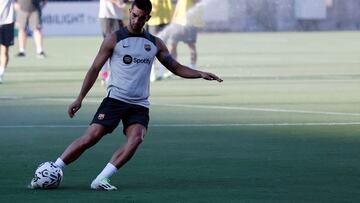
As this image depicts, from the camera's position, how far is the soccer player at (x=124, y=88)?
1134 centimetres

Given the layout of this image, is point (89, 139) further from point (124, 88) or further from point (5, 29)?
point (5, 29)

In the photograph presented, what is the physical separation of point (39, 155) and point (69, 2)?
3885 cm

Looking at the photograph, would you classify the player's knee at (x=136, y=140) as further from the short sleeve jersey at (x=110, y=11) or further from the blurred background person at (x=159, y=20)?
the blurred background person at (x=159, y=20)

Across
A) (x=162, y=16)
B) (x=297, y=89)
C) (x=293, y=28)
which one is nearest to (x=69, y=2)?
(x=293, y=28)

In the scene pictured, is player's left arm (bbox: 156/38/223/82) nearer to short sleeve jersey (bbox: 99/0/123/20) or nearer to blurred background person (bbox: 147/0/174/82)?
short sleeve jersey (bbox: 99/0/123/20)

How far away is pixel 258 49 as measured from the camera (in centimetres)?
3741

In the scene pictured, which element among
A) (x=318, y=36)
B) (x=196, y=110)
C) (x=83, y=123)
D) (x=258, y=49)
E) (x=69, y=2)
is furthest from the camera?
(x=69, y=2)

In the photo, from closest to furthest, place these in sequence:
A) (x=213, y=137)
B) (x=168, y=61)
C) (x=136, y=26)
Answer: (x=136, y=26)
(x=168, y=61)
(x=213, y=137)

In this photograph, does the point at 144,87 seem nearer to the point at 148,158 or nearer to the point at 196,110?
the point at 148,158

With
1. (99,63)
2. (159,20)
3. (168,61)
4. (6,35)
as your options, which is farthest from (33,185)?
(159,20)

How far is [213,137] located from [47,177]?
4.58 m

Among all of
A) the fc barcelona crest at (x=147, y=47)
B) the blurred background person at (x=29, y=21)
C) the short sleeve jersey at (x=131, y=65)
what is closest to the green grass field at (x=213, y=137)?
the short sleeve jersey at (x=131, y=65)

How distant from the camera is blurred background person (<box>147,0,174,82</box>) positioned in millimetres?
25359

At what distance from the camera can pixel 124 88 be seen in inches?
452
